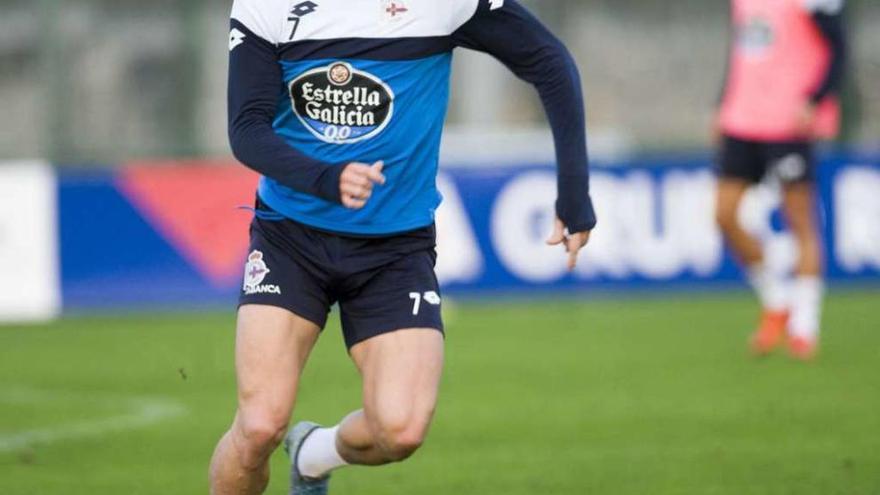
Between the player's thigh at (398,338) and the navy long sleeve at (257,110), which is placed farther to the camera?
the player's thigh at (398,338)

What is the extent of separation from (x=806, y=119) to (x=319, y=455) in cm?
642

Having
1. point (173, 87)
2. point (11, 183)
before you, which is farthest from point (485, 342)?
point (173, 87)

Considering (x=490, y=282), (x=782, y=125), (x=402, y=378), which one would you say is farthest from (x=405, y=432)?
(x=490, y=282)

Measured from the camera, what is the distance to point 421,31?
659 cm

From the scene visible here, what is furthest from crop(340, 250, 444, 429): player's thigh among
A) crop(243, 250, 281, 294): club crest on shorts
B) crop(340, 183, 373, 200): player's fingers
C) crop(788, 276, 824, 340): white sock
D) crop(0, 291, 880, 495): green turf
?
crop(788, 276, 824, 340): white sock

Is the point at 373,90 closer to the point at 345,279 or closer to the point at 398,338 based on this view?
the point at 345,279

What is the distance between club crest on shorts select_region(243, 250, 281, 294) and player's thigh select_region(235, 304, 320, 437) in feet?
0.20

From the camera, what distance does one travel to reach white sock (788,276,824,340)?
12305 mm

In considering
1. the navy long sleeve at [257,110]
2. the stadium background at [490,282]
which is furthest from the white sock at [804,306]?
the navy long sleeve at [257,110]

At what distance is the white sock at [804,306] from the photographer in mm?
12305

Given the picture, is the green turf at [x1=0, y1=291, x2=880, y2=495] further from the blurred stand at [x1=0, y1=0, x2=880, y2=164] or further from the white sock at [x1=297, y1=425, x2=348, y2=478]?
the blurred stand at [x1=0, y1=0, x2=880, y2=164]

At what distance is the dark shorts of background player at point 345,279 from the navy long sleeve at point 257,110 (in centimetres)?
39

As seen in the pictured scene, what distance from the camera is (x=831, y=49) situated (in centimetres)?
1243

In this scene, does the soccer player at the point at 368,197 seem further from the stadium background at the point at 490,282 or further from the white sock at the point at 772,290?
the white sock at the point at 772,290
